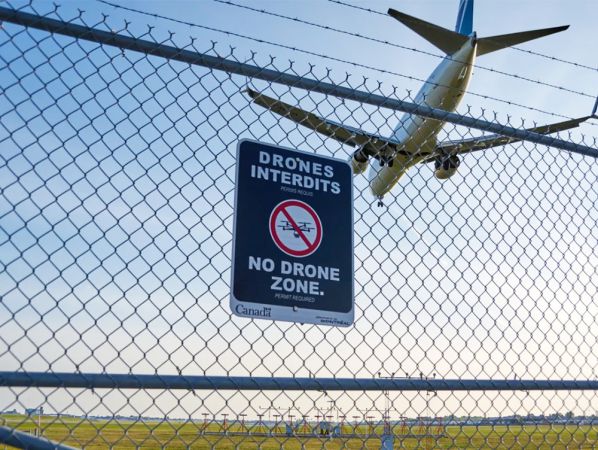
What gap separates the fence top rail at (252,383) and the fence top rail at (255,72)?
162 cm

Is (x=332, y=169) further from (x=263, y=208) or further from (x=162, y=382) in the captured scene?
(x=162, y=382)

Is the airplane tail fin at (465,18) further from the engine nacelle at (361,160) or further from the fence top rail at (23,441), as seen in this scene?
the fence top rail at (23,441)

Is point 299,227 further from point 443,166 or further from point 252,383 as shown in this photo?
point 443,166

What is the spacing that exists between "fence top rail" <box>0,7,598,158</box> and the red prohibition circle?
792 millimetres

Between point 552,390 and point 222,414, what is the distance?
6.35 ft

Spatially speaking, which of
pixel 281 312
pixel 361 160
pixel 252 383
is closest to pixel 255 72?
pixel 281 312

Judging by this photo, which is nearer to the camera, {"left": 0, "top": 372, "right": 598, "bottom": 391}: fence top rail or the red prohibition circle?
{"left": 0, "top": 372, "right": 598, "bottom": 391}: fence top rail

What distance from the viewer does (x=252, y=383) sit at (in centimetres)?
290

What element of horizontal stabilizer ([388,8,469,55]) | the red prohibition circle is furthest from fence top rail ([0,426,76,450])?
horizontal stabilizer ([388,8,469,55])

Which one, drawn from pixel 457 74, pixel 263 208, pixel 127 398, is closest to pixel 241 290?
pixel 263 208

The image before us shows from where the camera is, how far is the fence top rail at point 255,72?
125 inches

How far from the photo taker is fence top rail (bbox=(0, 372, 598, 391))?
259 centimetres

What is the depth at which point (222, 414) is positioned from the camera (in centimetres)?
303

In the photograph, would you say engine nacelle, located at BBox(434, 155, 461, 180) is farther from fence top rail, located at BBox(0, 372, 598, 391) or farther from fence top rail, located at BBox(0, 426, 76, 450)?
fence top rail, located at BBox(0, 426, 76, 450)
